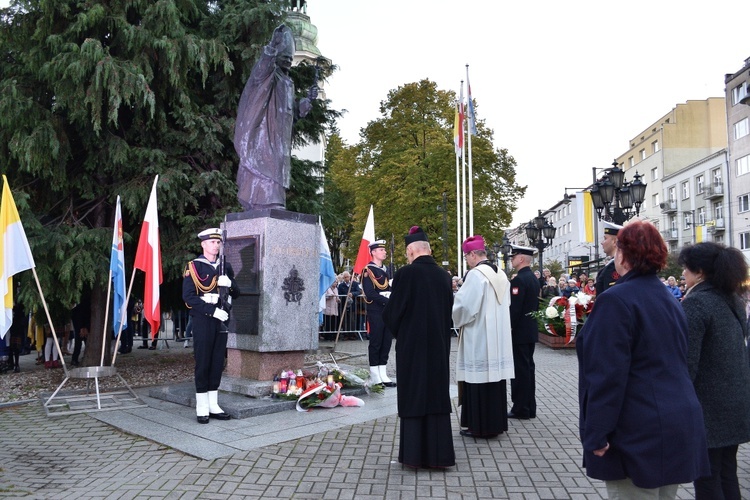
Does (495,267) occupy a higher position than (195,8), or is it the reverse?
(195,8)

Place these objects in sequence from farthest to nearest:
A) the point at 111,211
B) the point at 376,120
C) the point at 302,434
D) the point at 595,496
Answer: the point at 376,120 → the point at 111,211 → the point at 302,434 → the point at 595,496

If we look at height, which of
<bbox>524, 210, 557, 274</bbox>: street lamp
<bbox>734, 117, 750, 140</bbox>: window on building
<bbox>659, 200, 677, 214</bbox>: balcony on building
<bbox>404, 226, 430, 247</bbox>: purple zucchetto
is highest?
<bbox>734, 117, 750, 140</bbox>: window on building

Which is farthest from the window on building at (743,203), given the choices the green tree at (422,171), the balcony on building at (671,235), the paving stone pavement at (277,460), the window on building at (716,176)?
the paving stone pavement at (277,460)

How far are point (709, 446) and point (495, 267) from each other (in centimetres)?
338

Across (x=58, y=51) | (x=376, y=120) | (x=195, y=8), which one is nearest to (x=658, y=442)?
(x=58, y=51)

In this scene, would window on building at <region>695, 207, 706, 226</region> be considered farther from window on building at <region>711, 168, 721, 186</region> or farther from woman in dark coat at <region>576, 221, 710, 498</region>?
woman in dark coat at <region>576, 221, 710, 498</region>

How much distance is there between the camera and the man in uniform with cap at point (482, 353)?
637 centimetres

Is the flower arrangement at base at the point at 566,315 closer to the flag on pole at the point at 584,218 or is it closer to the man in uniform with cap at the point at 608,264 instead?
the flag on pole at the point at 584,218

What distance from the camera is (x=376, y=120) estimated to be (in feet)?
123

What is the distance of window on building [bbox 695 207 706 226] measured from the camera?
5472 cm

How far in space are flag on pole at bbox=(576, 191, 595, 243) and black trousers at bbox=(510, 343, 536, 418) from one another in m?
13.2

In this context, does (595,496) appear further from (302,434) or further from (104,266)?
(104,266)

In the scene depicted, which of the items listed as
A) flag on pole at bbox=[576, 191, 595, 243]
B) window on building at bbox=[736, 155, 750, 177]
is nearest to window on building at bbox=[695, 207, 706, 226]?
window on building at bbox=[736, 155, 750, 177]

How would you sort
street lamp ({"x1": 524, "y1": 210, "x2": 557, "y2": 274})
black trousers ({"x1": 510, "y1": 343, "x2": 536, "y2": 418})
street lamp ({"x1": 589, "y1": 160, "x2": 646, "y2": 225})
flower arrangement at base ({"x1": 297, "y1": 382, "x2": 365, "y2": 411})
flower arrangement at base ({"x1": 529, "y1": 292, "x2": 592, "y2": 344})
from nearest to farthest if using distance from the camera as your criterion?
black trousers ({"x1": 510, "y1": 343, "x2": 536, "y2": 418}), flower arrangement at base ({"x1": 297, "y1": 382, "x2": 365, "y2": 411}), flower arrangement at base ({"x1": 529, "y1": 292, "x2": 592, "y2": 344}), street lamp ({"x1": 589, "y1": 160, "x2": 646, "y2": 225}), street lamp ({"x1": 524, "y1": 210, "x2": 557, "y2": 274})
